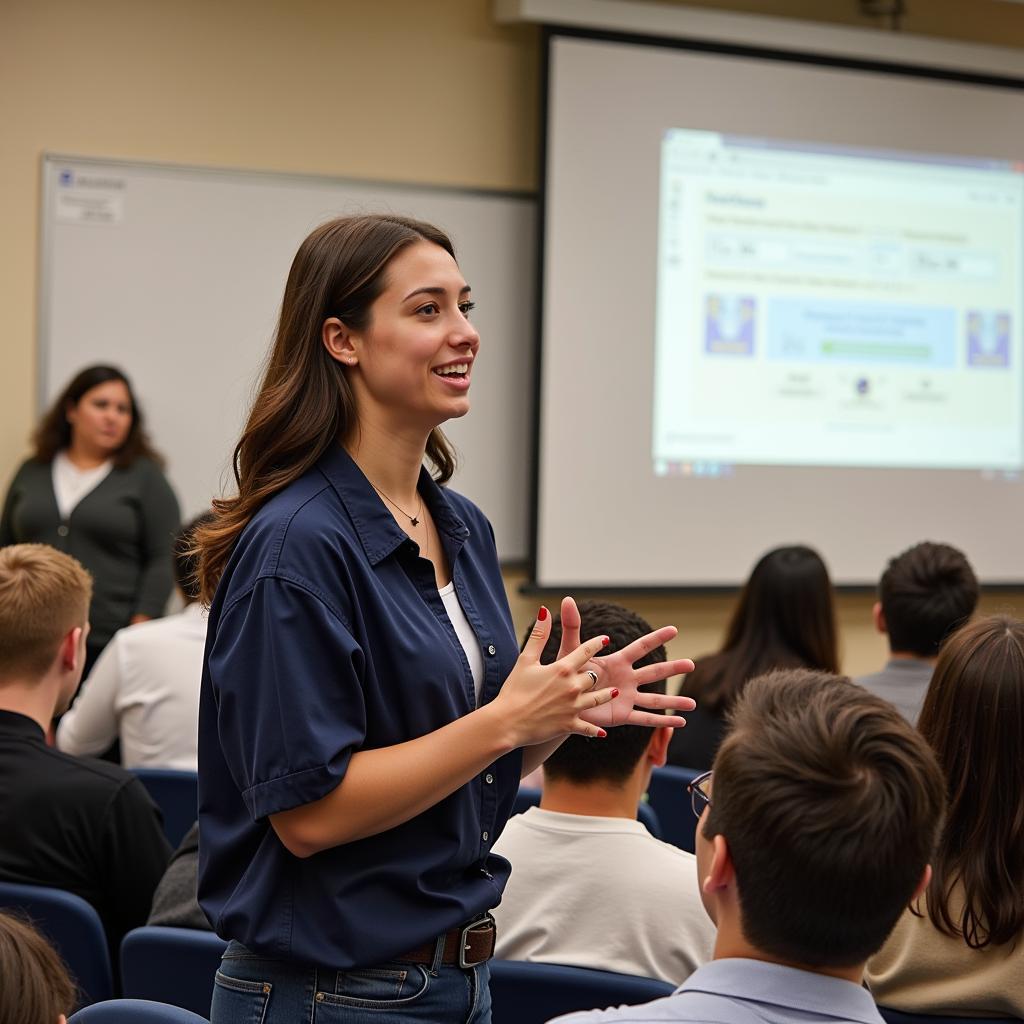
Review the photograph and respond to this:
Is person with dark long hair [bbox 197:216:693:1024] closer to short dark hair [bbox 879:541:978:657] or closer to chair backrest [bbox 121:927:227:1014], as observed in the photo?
chair backrest [bbox 121:927:227:1014]

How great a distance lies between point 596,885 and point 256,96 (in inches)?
147

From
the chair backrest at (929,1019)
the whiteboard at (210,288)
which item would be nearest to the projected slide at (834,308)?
the whiteboard at (210,288)

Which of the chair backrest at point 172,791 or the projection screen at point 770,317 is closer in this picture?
the chair backrest at point 172,791

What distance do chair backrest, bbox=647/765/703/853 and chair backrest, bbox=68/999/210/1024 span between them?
149 cm

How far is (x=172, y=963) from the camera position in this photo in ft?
5.81

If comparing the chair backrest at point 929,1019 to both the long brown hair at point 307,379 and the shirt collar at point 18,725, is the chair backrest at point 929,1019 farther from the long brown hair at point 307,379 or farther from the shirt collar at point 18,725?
the shirt collar at point 18,725

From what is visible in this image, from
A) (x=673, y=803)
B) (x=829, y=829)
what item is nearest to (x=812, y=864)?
(x=829, y=829)

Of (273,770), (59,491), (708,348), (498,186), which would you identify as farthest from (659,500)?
(273,770)

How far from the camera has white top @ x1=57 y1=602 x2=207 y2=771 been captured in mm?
2990

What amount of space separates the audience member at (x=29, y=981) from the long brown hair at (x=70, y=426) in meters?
3.45

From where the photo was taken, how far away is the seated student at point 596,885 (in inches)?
68.1

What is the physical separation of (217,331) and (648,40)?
196cm

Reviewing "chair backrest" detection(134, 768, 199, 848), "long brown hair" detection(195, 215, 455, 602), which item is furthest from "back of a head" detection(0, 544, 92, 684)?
"long brown hair" detection(195, 215, 455, 602)

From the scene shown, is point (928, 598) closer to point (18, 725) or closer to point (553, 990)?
point (553, 990)
